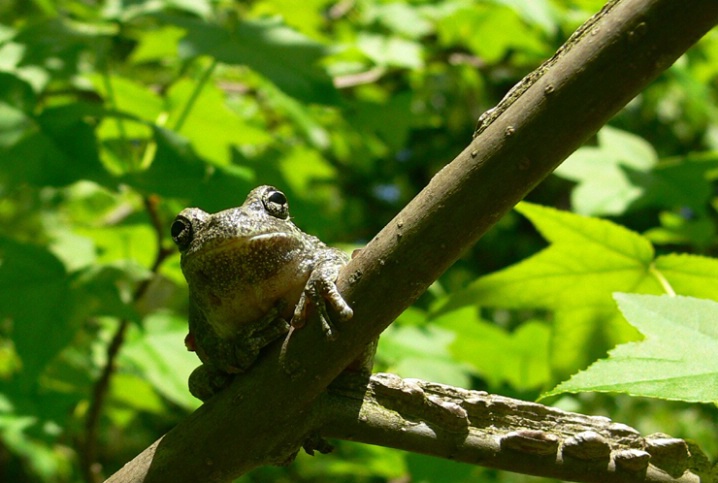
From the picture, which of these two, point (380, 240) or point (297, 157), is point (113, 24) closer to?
point (297, 157)

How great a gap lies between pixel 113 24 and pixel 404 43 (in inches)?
42.9

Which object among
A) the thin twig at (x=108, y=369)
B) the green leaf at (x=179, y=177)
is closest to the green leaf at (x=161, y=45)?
the thin twig at (x=108, y=369)

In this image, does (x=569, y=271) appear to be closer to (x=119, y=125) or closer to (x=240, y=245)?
(x=240, y=245)

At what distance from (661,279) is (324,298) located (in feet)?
2.81

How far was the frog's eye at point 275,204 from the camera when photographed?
145 centimetres

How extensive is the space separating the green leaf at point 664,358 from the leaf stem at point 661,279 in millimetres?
346

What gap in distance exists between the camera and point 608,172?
2.51m

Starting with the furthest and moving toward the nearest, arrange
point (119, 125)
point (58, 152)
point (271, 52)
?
point (119, 125) < point (271, 52) < point (58, 152)

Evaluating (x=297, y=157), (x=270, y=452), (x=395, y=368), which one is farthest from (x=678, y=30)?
(x=297, y=157)

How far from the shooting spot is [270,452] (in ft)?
4.13

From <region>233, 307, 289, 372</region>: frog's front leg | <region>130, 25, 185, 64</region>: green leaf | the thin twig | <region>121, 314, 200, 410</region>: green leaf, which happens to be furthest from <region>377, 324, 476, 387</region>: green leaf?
<region>130, 25, 185, 64</region>: green leaf

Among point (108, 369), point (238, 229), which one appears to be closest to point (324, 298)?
point (238, 229)

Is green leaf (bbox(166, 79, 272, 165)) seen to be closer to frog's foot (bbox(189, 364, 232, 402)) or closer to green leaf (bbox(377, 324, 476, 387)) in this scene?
green leaf (bbox(377, 324, 476, 387))

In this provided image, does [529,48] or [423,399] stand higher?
[529,48]
